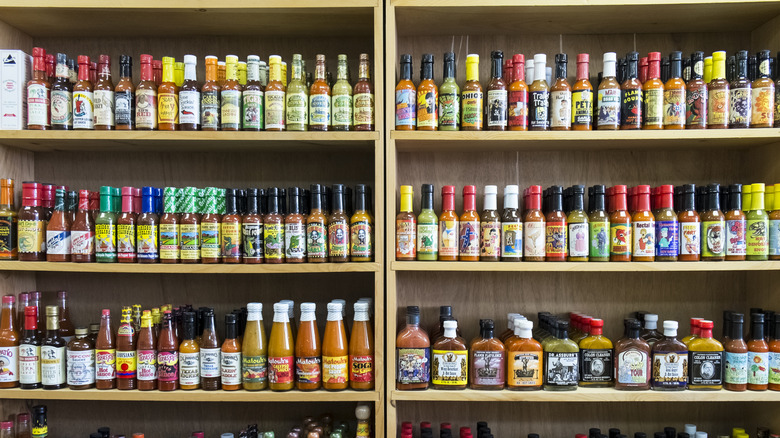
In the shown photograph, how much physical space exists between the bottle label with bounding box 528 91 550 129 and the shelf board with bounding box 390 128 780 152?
0.12 feet

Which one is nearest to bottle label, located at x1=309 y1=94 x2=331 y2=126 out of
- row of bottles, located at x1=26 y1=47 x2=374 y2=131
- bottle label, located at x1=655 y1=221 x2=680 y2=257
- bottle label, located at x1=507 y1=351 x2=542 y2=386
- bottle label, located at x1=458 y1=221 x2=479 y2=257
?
row of bottles, located at x1=26 y1=47 x2=374 y2=131

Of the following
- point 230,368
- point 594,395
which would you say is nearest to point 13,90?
point 230,368

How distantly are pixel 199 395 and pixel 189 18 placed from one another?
3.56 ft

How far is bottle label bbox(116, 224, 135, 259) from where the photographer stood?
1.52 metres

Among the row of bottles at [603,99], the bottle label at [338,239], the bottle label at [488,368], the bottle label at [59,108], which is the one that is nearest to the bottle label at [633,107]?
the row of bottles at [603,99]

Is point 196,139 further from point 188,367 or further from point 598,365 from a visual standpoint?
point 598,365

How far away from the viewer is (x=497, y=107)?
1505mm

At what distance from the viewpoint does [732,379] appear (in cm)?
148

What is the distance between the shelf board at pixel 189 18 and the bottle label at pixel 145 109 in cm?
24

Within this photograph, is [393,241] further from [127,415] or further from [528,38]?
[127,415]

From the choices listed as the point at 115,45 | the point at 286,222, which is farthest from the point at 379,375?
the point at 115,45

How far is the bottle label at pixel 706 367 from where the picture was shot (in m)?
1.48

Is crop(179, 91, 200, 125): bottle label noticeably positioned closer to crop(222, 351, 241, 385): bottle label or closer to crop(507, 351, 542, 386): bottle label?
crop(222, 351, 241, 385): bottle label

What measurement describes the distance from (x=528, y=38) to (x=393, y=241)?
0.84m
